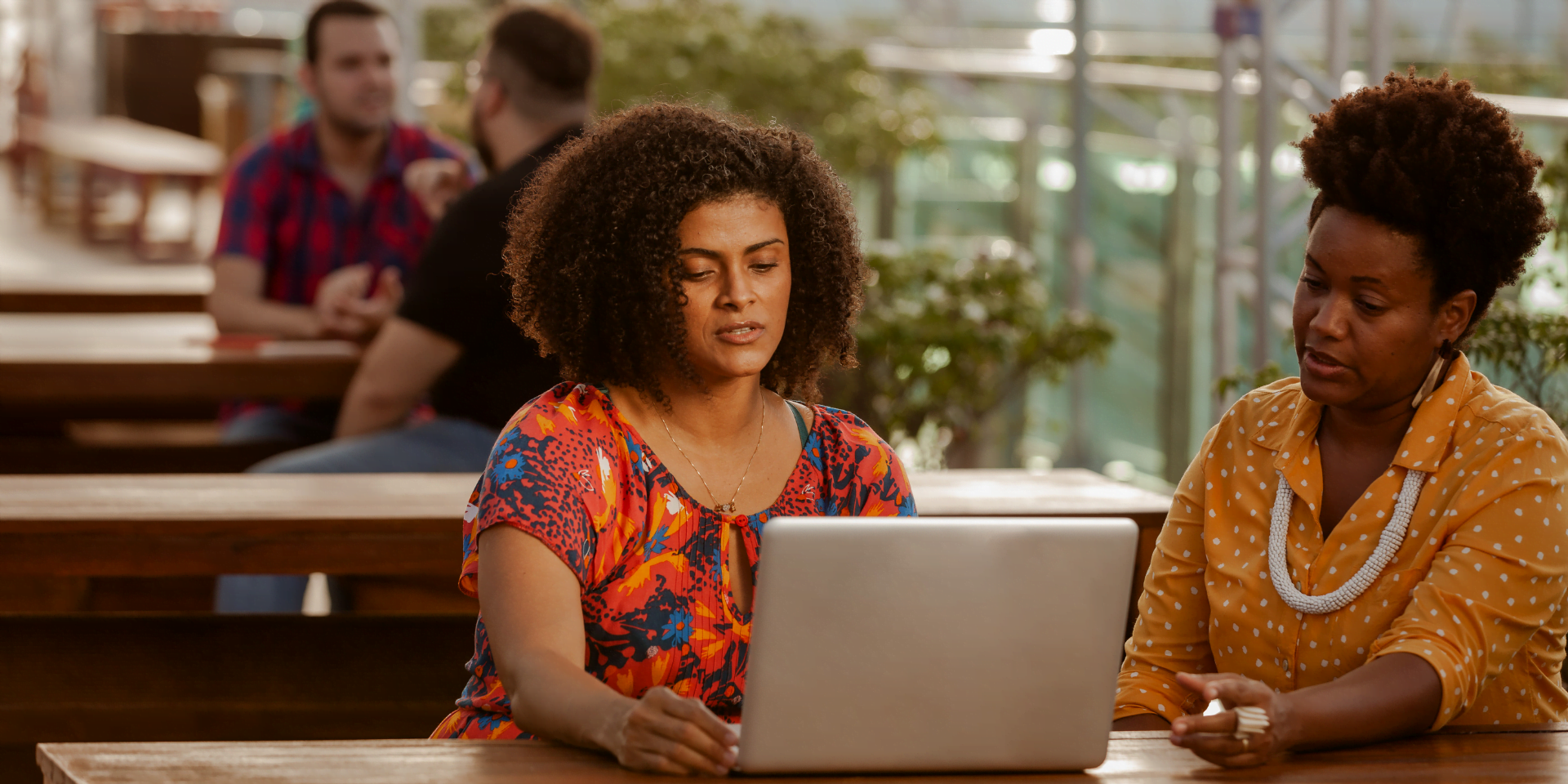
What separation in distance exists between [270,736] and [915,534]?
72.9 inches

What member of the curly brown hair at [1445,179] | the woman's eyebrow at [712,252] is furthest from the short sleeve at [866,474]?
the curly brown hair at [1445,179]

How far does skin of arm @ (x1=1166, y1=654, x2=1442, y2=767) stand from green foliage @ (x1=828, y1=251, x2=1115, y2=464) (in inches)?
119

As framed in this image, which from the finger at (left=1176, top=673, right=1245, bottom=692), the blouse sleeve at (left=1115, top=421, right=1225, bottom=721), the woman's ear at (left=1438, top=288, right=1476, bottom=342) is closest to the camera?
the finger at (left=1176, top=673, right=1245, bottom=692)

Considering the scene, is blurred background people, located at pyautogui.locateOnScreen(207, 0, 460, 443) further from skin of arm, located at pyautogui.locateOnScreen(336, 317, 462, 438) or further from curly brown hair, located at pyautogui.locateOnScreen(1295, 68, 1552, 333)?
curly brown hair, located at pyautogui.locateOnScreen(1295, 68, 1552, 333)

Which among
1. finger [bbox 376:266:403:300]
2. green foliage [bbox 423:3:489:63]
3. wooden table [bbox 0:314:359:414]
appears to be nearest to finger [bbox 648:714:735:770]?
wooden table [bbox 0:314:359:414]

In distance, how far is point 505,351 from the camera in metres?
3.27

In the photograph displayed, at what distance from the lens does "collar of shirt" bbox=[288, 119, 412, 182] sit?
4121 mm

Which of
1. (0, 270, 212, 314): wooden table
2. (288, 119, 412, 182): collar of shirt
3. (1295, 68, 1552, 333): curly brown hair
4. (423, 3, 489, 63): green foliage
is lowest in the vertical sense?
(0, 270, 212, 314): wooden table

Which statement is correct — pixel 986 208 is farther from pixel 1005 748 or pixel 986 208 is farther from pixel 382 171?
pixel 1005 748

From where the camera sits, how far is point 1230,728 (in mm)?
1524

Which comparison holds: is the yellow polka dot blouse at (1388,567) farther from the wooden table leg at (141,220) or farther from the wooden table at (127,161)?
the wooden table leg at (141,220)

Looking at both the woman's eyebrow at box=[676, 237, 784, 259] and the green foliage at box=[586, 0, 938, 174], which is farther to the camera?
the green foliage at box=[586, 0, 938, 174]

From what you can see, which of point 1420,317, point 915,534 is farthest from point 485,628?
point 1420,317

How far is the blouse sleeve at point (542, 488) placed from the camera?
168 centimetres
